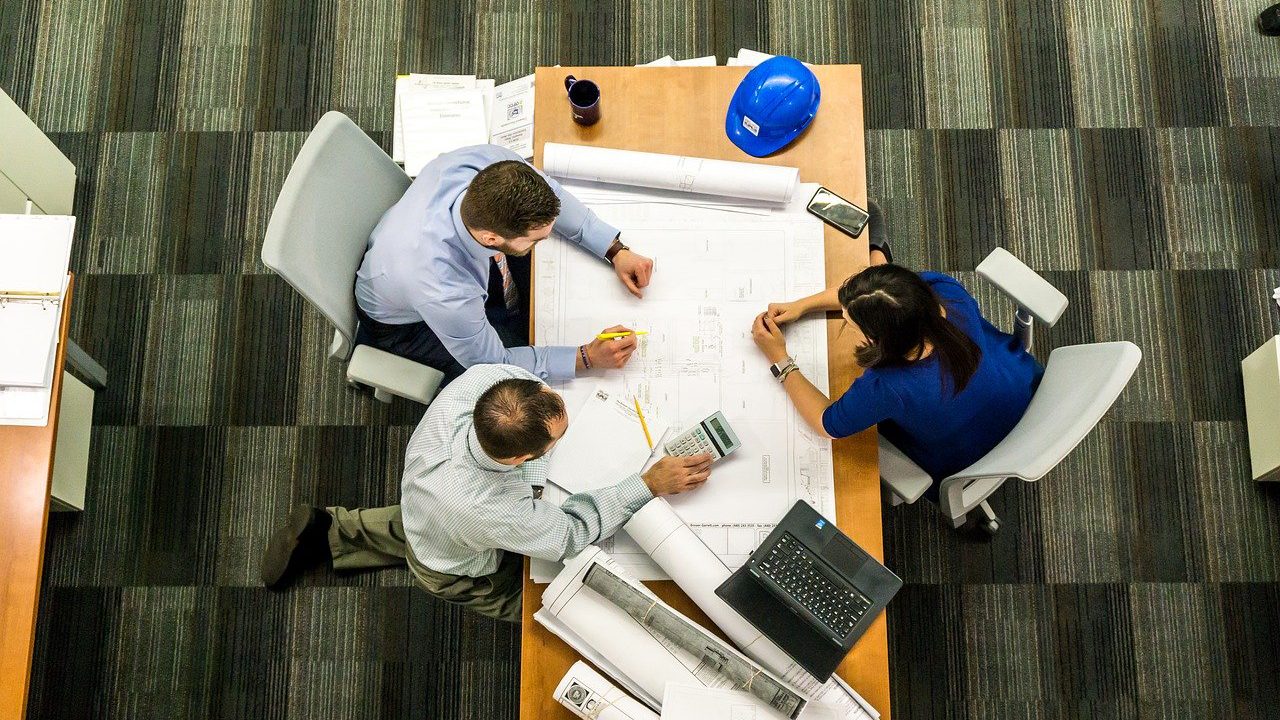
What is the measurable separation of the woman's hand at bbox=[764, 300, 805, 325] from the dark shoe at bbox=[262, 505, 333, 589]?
53.2 inches

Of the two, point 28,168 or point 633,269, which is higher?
point 28,168

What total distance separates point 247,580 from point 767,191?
1.80 m

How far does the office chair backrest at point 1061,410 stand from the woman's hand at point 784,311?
45 cm

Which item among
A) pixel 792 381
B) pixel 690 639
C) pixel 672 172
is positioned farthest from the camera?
pixel 672 172

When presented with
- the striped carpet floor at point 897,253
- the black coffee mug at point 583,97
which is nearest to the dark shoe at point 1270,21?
the striped carpet floor at point 897,253

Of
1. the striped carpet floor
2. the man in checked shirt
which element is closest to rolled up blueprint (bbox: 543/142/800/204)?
the man in checked shirt

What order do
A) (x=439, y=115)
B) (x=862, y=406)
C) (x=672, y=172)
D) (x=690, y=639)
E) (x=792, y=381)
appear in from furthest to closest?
(x=439, y=115) < (x=672, y=172) < (x=792, y=381) < (x=862, y=406) < (x=690, y=639)

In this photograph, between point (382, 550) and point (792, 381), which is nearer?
point (792, 381)

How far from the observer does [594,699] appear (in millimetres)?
1437

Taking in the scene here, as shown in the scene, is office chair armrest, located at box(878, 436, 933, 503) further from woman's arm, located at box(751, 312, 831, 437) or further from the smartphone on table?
the smartphone on table

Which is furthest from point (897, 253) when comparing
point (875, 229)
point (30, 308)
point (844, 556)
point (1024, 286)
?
point (30, 308)

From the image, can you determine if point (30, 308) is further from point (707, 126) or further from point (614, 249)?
point (707, 126)

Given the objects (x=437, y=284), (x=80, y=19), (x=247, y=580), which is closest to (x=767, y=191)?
(x=437, y=284)

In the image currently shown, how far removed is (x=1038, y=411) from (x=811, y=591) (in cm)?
59
